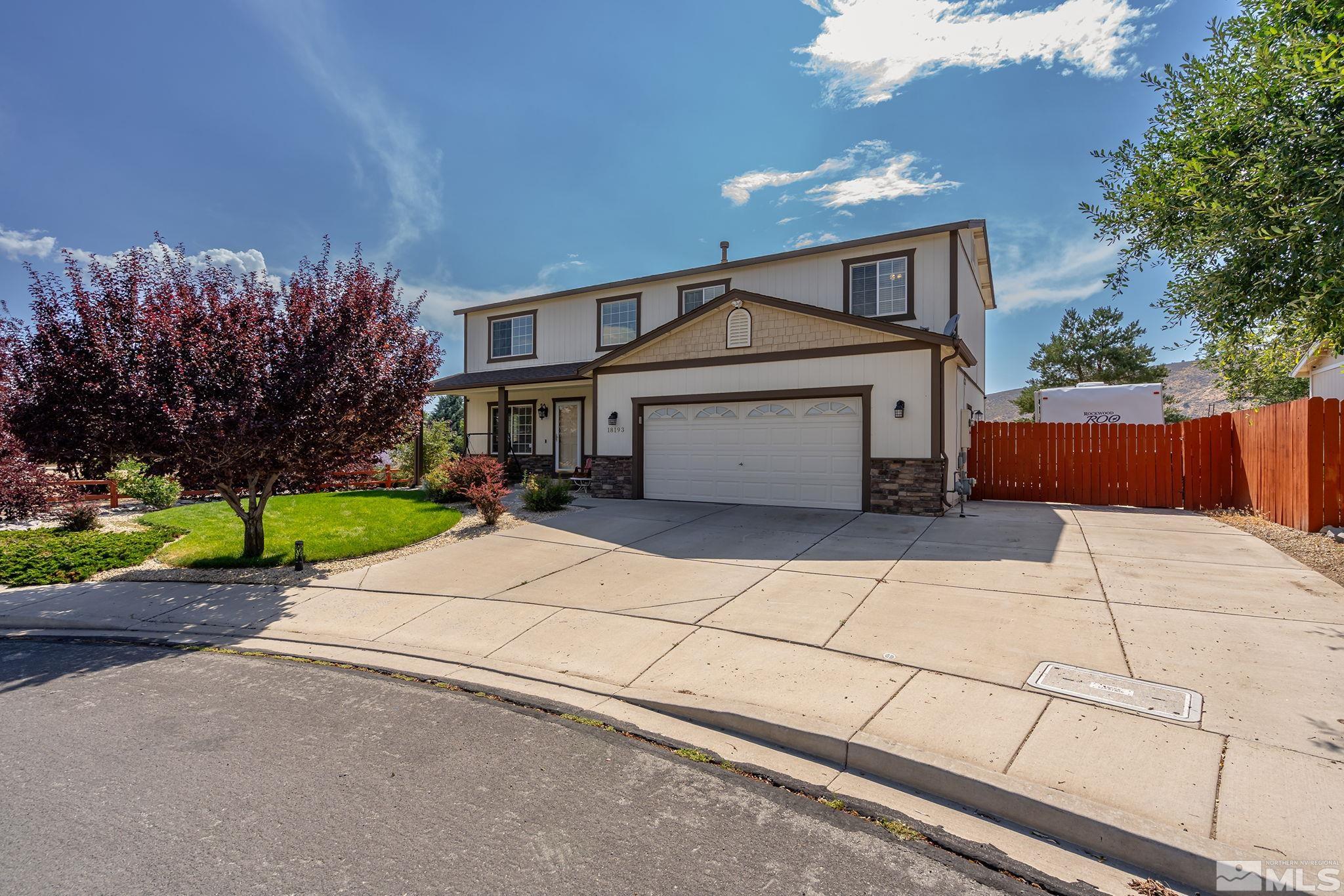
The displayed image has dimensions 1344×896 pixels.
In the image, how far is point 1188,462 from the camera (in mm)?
13453

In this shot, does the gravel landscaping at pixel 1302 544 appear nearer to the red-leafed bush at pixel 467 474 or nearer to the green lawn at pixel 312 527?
the green lawn at pixel 312 527

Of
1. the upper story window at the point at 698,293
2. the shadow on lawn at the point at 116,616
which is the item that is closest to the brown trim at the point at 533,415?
the upper story window at the point at 698,293

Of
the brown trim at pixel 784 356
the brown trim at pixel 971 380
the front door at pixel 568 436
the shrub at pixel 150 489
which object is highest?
the brown trim at pixel 784 356

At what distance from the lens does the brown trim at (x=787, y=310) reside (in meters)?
11.4

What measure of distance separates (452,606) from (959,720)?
533 centimetres

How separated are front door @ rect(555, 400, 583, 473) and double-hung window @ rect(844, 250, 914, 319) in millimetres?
9131

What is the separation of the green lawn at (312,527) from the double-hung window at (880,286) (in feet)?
34.9

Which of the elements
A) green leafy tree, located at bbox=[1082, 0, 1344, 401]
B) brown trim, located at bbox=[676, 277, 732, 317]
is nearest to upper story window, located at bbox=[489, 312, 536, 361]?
brown trim, located at bbox=[676, 277, 732, 317]

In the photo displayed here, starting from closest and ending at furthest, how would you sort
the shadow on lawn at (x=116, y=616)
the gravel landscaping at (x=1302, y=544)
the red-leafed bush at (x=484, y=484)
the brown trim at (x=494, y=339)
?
the shadow on lawn at (x=116, y=616)
the gravel landscaping at (x=1302, y=544)
the red-leafed bush at (x=484, y=484)
the brown trim at (x=494, y=339)

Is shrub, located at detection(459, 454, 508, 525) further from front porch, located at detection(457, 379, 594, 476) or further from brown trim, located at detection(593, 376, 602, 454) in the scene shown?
front porch, located at detection(457, 379, 594, 476)

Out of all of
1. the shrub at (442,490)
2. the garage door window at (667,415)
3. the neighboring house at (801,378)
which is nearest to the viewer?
the neighboring house at (801,378)

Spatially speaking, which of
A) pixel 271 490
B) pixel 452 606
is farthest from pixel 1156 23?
pixel 271 490

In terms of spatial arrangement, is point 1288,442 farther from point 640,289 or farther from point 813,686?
point 640,289

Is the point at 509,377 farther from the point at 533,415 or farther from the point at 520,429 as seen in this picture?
the point at 520,429
